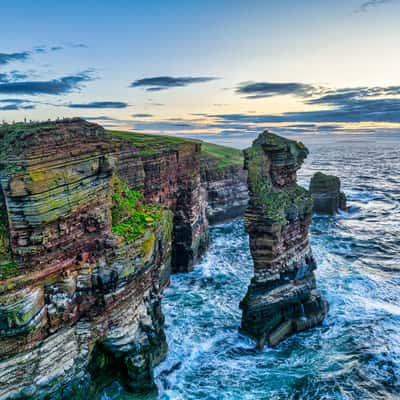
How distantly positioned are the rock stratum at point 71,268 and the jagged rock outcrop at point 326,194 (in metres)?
39.8

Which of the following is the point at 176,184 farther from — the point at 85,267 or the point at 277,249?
the point at 85,267

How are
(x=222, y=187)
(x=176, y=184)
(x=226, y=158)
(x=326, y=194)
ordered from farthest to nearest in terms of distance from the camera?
(x=226, y=158), (x=326, y=194), (x=222, y=187), (x=176, y=184)

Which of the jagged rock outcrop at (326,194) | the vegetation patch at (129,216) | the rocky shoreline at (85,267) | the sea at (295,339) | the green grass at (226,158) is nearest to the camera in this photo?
the rocky shoreline at (85,267)

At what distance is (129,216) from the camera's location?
16547 mm

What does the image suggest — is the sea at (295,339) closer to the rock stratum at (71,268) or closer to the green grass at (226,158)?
the rock stratum at (71,268)

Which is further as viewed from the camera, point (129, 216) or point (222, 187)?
point (222, 187)

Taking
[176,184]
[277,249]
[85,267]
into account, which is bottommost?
[277,249]

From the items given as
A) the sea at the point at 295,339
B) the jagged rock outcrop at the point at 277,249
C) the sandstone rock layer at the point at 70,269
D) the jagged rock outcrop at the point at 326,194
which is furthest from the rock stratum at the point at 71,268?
the jagged rock outcrop at the point at 326,194

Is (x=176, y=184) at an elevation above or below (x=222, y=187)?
above

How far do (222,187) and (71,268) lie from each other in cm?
3980

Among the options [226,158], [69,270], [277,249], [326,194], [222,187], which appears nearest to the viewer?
[69,270]

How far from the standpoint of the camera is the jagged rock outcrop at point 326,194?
172 feet

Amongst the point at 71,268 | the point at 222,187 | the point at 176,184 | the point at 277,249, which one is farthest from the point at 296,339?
the point at 222,187

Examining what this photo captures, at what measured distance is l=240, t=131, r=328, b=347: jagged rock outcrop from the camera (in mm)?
21062
